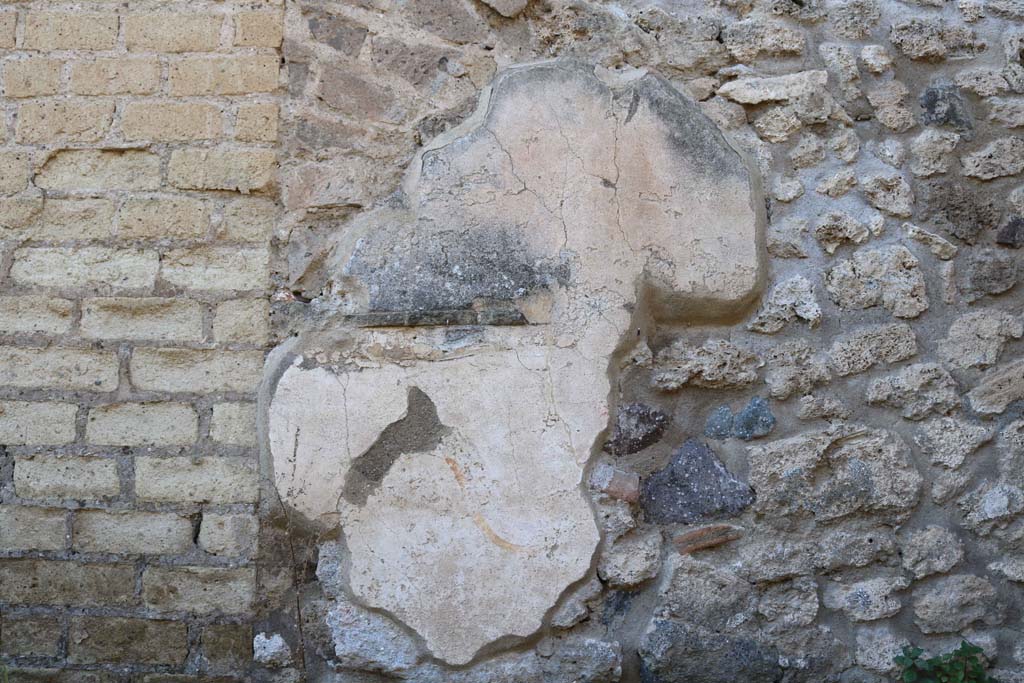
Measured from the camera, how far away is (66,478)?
243cm

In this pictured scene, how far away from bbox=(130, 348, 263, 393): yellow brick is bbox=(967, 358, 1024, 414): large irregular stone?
5.98ft

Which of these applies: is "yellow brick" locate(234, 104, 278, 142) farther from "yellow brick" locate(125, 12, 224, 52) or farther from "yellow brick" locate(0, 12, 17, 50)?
"yellow brick" locate(0, 12, 17, 50)

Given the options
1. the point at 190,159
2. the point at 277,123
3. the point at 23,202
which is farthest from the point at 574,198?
the point at 23,202

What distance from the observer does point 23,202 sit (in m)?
2.51

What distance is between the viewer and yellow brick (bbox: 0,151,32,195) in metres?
2.51

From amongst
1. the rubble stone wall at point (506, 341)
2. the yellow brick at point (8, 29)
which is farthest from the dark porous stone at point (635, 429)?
the yellow brick at point (8, 29)

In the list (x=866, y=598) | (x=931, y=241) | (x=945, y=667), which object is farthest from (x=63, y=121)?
(x=945, y=667)

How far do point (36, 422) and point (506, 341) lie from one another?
1222mm

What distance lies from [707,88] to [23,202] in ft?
5.99

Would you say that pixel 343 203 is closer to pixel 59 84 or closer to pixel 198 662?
pixel 59 84

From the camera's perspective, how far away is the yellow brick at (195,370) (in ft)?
7.87

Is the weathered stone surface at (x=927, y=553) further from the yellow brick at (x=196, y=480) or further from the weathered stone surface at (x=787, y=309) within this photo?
the yellow brick at (x=196, y=480)

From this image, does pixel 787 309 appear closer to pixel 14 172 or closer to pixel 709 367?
pixel 709 367

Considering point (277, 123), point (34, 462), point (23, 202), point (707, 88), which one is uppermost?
point (707, 88)
